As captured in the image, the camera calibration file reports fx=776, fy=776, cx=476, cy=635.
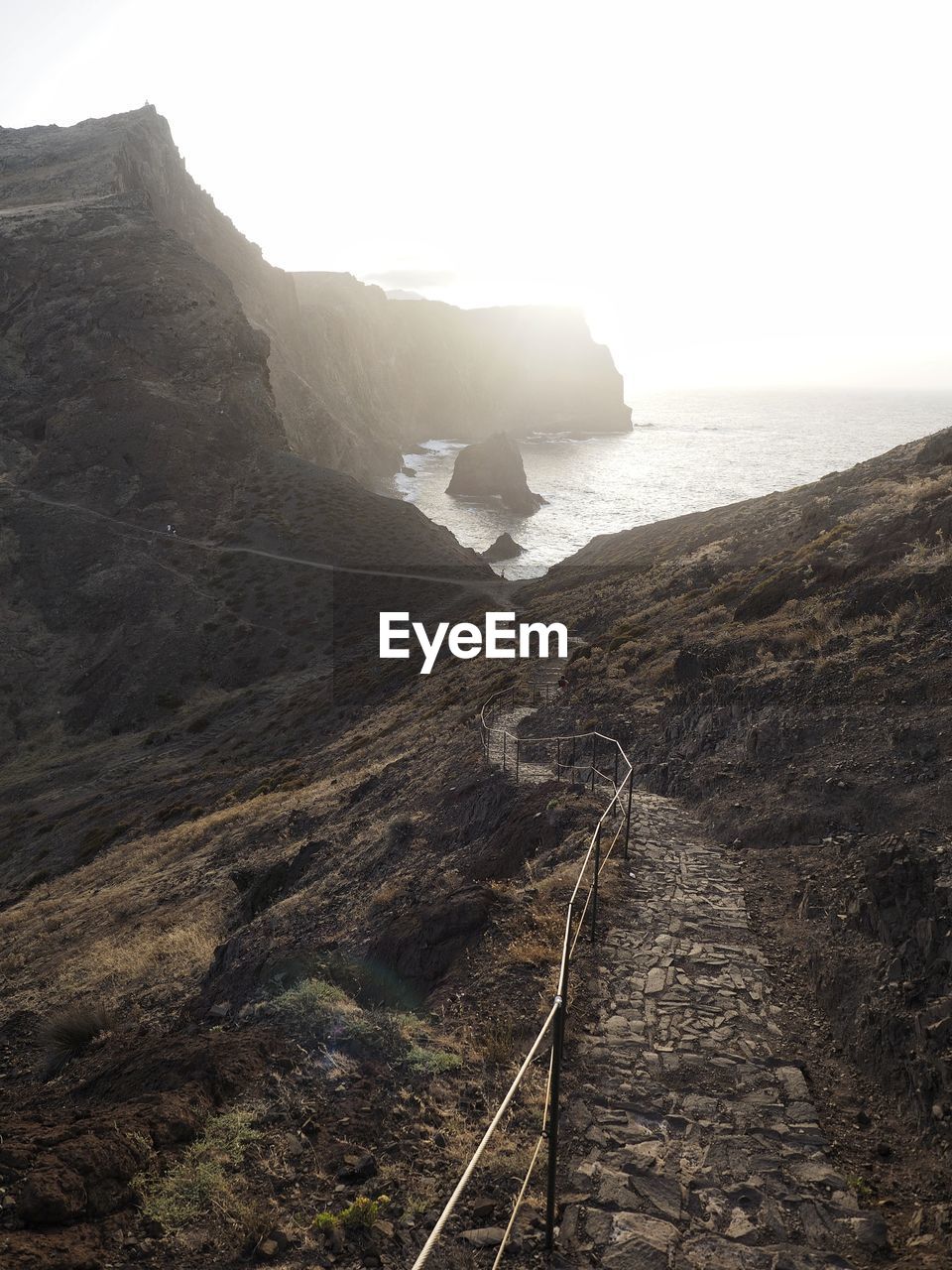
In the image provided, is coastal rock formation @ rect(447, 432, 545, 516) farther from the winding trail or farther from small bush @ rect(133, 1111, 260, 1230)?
small bush @ rect(133, 1111, 260, 1230)

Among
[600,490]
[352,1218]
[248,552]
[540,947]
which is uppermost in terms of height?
[600,490]

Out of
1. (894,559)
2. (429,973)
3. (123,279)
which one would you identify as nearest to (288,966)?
(429,973)

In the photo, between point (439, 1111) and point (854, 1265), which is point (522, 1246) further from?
point (854, 1265)

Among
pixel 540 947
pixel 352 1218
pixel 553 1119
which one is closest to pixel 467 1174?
pixel 553 1119

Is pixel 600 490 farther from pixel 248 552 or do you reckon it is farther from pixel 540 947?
pixel 540 947

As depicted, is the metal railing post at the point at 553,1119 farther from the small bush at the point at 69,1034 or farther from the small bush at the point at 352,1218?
the small bush at the point at 69,1034

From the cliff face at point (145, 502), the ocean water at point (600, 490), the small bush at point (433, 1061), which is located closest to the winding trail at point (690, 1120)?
the small bush at point (433, 1061)
